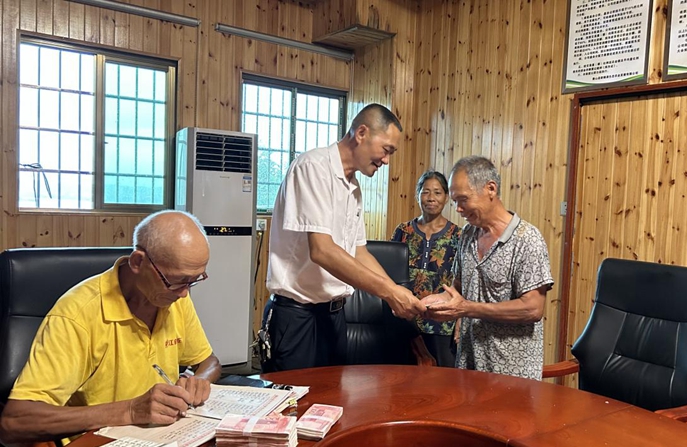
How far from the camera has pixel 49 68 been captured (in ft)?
12.3

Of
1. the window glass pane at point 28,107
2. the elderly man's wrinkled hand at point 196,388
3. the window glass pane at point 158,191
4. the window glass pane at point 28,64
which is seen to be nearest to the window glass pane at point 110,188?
the window glass pane at point 158,191

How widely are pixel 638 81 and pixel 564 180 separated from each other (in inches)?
29.1

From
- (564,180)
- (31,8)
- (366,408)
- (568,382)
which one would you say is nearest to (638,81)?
(564,180)

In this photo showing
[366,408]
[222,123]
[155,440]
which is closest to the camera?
[155,440]

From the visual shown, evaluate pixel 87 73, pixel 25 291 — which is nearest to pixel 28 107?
pixel 87 73

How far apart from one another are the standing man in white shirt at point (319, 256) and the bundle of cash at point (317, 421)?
62cm

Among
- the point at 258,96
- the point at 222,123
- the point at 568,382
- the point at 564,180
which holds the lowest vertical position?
the point at 568,382

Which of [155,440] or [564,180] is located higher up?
[564,180]

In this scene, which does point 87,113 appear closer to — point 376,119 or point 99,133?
point 99,133

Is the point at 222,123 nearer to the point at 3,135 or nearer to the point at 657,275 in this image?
the point at 3,135

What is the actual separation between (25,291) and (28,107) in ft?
8.65

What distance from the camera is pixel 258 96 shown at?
4.68 meters

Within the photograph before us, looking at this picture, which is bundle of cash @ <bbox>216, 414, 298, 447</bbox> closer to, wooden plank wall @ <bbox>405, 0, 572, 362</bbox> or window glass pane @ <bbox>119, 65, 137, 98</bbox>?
wooden plank wall @ <bbox>405, 0, 572, 362</bbox>

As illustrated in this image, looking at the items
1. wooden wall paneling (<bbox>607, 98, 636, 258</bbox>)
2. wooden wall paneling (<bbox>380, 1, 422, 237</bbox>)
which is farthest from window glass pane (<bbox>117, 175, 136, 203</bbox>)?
wooden wall paneling (<bbox>607, 98, 636, 258</bbox>)
